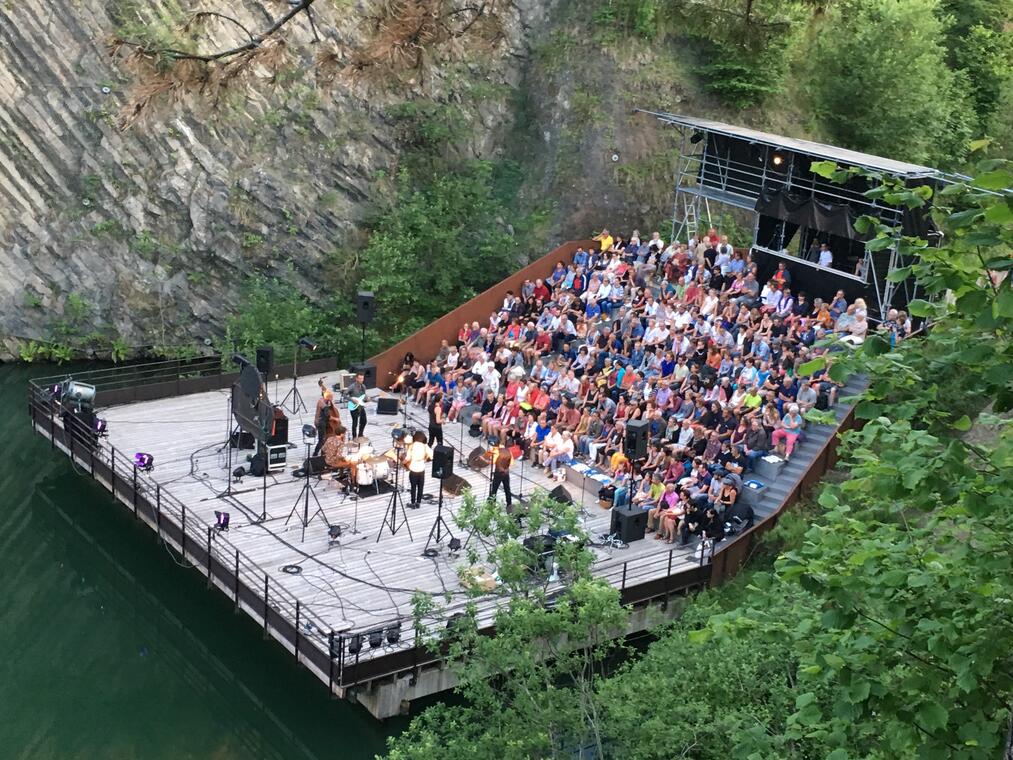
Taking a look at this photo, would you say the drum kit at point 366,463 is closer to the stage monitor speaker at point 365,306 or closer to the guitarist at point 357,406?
the guitarist at point 357,406

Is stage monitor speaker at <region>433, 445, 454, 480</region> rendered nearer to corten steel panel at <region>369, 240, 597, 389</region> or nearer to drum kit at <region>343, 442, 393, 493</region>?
drum kit at <region>343, 442, 393, 493</region>

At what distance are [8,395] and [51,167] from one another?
226 inches

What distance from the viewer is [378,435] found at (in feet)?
78.8

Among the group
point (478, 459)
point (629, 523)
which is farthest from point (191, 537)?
point (629, 523)

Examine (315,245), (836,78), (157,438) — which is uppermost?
(836,78)

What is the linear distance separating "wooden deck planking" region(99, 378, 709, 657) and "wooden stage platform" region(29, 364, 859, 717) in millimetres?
28

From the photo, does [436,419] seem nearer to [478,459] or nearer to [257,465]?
[478,459]

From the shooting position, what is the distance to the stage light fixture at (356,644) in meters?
15.5

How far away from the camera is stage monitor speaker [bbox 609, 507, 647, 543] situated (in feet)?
63.4

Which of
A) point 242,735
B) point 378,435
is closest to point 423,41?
point 242,735

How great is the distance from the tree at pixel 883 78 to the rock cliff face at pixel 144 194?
1267cm

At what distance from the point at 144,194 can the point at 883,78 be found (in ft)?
63.3

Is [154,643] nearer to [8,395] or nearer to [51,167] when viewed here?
[8,395]

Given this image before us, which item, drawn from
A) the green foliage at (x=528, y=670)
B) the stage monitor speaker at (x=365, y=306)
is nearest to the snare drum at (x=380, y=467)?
the stage monitor speaker at (x=365, y=306)
